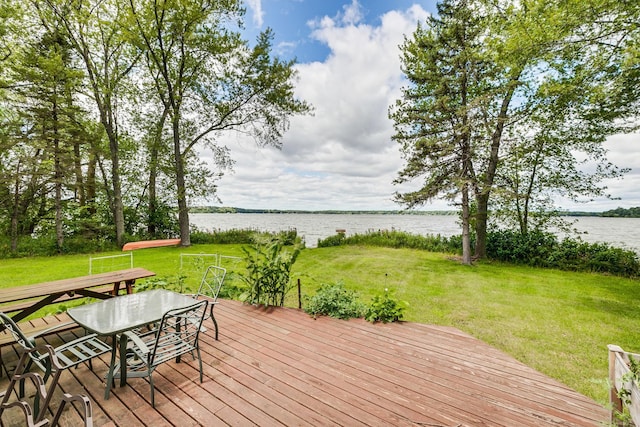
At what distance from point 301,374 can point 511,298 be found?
5937mm

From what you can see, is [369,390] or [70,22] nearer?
[369,390]

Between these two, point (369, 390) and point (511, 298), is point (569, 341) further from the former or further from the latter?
point (369, 390)

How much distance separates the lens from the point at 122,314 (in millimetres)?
2504

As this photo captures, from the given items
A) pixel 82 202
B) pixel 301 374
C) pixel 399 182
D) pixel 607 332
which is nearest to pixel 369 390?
pixel 301 374

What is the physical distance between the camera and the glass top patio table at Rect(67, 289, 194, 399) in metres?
2.19

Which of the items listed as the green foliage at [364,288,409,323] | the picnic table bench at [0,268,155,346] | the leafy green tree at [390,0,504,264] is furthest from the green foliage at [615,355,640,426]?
the leafy green tree at [390,0,504,264]

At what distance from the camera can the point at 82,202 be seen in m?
13.4

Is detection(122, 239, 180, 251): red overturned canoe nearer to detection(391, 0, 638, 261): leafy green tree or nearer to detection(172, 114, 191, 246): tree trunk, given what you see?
detection(172, 114, 191, 246): tree trunk

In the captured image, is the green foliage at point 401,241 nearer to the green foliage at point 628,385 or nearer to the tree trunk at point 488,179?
the tree trunk at point 488,179


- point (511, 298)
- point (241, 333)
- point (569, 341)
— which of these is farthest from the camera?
point (511, 298)

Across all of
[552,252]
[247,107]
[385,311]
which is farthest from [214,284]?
[552,252]

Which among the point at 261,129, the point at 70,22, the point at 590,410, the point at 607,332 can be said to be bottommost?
the point at 607,332

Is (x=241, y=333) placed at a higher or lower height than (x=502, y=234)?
lower

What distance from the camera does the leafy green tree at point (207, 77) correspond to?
10.8 m
